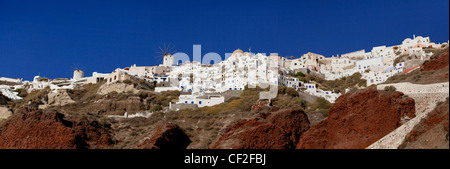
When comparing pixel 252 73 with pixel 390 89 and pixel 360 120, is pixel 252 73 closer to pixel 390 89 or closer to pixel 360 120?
pixel 390 89

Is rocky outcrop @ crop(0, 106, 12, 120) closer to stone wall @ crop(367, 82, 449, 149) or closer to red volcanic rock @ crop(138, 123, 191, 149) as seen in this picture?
red volcanic rock @ crop(138, 123, 191, 149)

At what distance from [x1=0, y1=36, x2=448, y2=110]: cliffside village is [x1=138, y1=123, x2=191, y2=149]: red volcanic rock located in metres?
16.4

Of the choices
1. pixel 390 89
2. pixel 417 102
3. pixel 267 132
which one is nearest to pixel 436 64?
pixel 390 89

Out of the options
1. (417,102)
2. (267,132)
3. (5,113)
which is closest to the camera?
(417,102)

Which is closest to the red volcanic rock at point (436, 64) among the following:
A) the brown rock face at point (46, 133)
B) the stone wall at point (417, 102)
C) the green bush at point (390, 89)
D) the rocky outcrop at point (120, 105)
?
the stone wall at point (417, 102)

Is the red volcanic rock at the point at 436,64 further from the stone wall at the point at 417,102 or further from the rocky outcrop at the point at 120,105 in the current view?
the rocky outcrop at the point at 120,105

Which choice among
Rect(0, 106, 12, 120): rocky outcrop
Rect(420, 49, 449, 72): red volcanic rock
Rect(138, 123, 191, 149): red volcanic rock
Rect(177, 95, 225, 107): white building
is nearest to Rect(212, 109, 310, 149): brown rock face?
Rect(138, 123, 191, 149): red volcanic rock

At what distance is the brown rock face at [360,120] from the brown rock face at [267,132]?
75.7 inches

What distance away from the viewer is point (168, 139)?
28250 millimetres

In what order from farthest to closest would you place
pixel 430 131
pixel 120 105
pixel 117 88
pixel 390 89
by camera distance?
pixel 117 88, pixel 120 105, pixel 390 89, pixel 430 131

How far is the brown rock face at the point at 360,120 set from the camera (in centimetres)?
2077

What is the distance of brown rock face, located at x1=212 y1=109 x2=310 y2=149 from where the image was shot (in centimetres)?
2478

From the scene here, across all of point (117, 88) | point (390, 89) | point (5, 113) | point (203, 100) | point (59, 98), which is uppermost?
point (117, 88)

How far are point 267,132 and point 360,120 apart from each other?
6.18m
